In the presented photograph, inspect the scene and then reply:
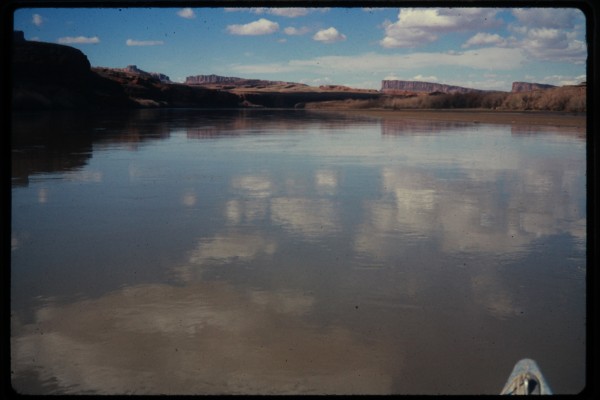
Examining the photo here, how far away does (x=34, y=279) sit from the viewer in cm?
576

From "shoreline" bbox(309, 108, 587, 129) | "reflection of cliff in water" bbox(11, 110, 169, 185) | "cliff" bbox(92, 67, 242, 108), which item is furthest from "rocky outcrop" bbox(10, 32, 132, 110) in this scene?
"shoreline" bbox(309, 108, 587, 129)

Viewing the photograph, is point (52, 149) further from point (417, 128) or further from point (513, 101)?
point (513, 101)

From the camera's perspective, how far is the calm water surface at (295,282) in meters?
3.98

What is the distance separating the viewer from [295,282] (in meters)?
5.70

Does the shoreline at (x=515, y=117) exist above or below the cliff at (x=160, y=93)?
below

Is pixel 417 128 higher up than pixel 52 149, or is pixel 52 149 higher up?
pixel 417 128

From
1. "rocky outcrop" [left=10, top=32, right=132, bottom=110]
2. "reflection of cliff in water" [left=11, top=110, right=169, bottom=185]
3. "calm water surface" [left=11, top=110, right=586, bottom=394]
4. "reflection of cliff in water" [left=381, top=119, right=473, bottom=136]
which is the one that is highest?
"rocky outcrop" [left=10, top=32, right=132, bottom=110]

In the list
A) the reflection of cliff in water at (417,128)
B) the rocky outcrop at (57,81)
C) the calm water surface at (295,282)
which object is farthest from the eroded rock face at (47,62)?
the calm water surface at (295,282)

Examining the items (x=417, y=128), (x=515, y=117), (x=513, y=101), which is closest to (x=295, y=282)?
(x=417, y=128)

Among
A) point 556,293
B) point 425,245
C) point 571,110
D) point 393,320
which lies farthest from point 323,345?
point 571,110

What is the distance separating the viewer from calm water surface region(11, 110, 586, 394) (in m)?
3.98

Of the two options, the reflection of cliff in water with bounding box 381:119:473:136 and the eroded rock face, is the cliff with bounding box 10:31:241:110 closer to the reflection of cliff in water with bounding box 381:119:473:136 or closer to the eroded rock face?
the eroded rock face

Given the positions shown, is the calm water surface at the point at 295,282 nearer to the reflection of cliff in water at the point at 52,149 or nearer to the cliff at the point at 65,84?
the reflection of cliff in water at the point at 52,149

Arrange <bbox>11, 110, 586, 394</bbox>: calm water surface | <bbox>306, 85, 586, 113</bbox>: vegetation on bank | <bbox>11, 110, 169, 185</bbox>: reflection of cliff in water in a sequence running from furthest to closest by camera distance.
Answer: <bbox>306, 85, 586, 113</bbox>: vegetation on bank → <bbox>11, 110, 169, 185</bbox>: reflection of cliff in water → <bbox>11, 110, 586, 394</bbox>: calm water surface
